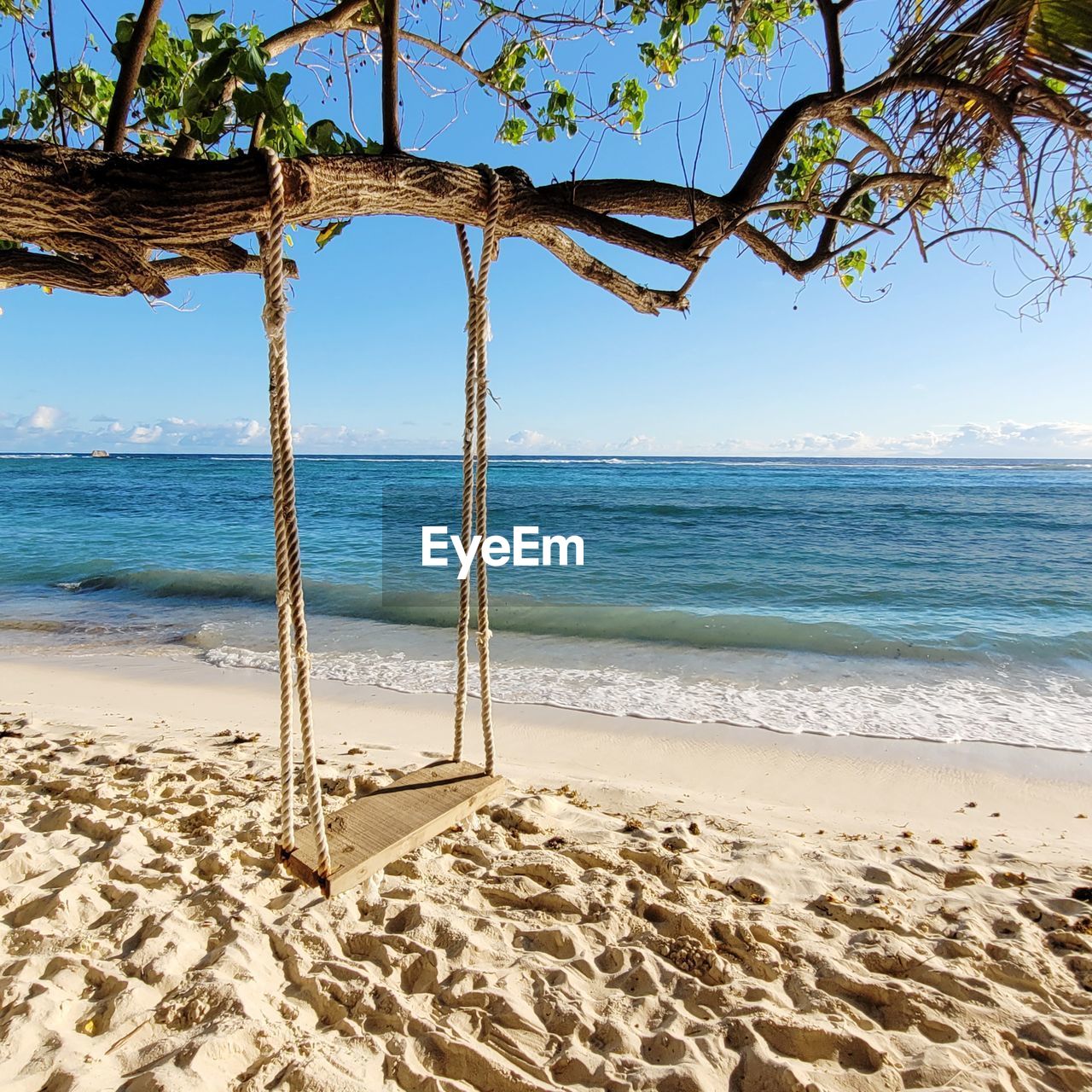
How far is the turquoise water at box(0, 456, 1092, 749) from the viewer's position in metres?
4.77

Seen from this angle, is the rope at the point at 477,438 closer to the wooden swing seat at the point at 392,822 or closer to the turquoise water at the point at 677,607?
the wooden swing seat at the point at 392,822

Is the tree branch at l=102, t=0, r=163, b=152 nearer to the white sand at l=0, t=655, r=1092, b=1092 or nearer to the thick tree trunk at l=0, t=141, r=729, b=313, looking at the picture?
the thick tree trunk at l=0, t=141, r=729, b=313

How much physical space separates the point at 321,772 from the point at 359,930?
1.23 meters

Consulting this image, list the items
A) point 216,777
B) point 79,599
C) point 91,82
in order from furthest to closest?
point 79,599
point 216,777
point 91,82

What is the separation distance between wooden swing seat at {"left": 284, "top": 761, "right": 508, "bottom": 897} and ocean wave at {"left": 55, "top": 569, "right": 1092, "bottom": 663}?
440 centimetres

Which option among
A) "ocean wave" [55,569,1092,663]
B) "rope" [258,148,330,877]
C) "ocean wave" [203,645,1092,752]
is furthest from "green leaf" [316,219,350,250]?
A: "ocean wave" [55,569,1092,663]

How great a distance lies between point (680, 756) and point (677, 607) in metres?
4.14

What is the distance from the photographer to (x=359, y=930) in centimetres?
198

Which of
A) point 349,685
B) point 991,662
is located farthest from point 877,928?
point 991,662

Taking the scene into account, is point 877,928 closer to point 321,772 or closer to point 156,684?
point 321,772

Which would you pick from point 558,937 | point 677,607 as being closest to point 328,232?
point 558,937

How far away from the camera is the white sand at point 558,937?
1.52 m

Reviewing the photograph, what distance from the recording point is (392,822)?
1.79 m

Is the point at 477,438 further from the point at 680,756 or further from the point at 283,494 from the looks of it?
the point at 680,756
